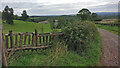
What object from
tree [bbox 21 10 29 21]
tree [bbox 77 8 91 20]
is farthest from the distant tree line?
tree [bbox 77 8 91 20]

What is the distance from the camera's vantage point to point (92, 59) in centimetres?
495

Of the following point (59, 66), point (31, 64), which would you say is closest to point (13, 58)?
point (31, 64)

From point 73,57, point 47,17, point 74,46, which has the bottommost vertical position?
point 73,57

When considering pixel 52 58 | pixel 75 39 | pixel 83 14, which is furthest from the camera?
pixel 83 14

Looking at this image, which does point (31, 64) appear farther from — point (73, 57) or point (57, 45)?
point (73, 57)

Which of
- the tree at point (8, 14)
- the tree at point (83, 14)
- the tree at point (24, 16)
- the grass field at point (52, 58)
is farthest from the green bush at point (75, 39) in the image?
the tree at point (83, 14)

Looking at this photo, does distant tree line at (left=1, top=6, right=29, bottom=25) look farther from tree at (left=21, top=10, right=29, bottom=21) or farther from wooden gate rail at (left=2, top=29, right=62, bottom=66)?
wooden gate rail at (left=2, top=29, right=62, bottom=66)

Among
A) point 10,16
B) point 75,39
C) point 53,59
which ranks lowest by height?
point 53,59

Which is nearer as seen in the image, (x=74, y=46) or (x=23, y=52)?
(x=23, y=52)

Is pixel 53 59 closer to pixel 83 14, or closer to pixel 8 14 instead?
pixel 8 14

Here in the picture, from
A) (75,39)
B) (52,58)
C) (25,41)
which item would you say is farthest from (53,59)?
(75,39)

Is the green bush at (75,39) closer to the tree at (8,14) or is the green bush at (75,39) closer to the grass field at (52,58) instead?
the grass field at (52,58)

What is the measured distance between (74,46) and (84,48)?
0.59m

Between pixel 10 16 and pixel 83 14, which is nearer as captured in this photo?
pixel 10 16
